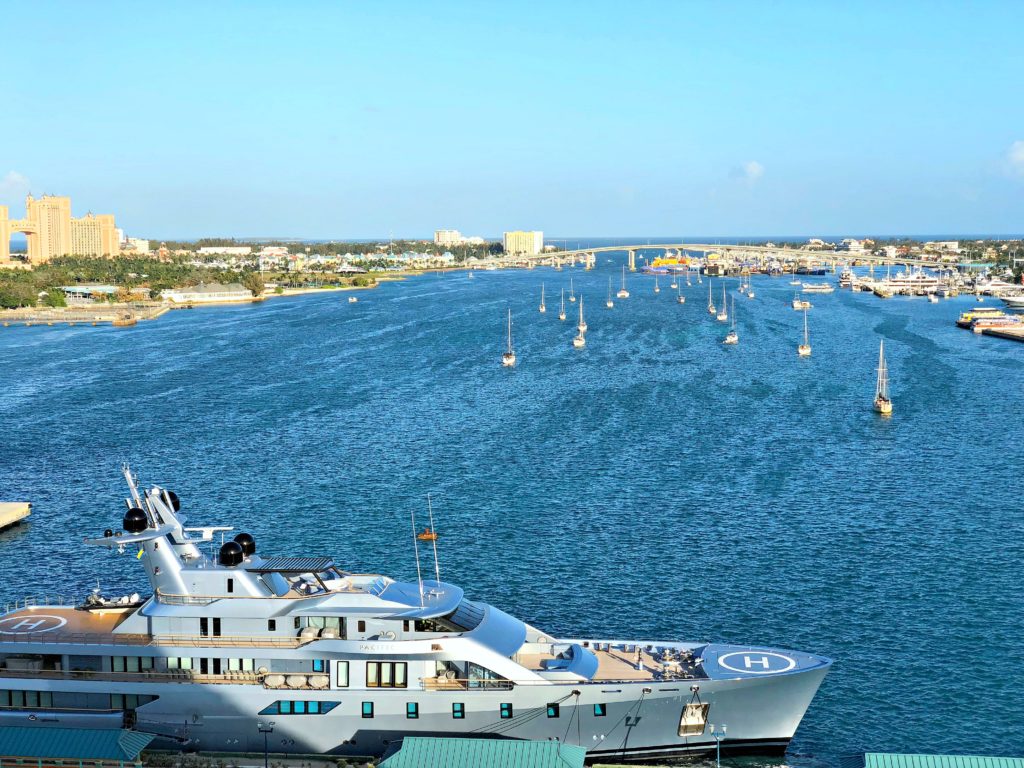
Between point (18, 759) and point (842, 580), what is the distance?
23.9m

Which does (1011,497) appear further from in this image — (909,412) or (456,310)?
(456,310)

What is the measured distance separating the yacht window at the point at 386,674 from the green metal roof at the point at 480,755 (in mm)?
3195

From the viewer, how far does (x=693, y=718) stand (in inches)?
917

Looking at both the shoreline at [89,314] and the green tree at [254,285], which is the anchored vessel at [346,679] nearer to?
the shoreline at [89,314]

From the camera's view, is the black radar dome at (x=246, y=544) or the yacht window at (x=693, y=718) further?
the black radar dome at (x=246, y=544)

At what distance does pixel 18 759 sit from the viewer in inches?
825

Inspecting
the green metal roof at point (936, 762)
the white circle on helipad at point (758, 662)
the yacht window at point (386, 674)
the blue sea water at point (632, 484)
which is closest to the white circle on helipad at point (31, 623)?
the yacht window at point (386, 674)

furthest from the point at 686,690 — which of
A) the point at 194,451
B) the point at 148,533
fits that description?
the point at 194,451

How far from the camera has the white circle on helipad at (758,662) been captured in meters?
23.5

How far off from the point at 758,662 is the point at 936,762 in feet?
16.9

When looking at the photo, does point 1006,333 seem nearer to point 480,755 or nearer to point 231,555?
point 231,555

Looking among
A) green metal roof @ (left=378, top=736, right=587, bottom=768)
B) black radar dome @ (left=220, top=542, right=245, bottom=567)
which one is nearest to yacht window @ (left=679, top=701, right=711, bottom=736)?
green metal roof @ (left=378, top=736, right=587, bottom=768)

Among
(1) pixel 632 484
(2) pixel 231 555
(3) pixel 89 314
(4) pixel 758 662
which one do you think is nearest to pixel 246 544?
(2) pixel 231 555

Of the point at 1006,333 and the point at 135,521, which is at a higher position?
the point at 135,521
